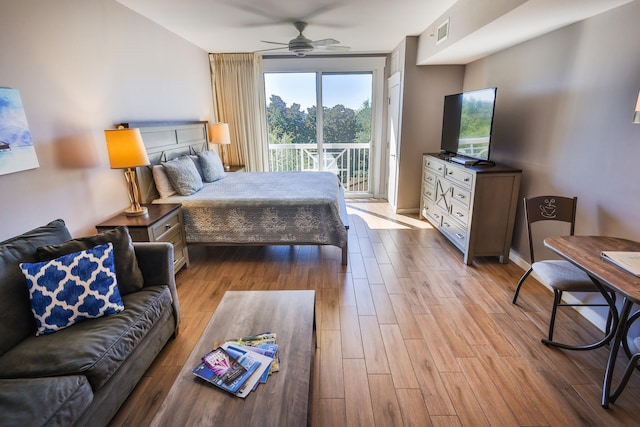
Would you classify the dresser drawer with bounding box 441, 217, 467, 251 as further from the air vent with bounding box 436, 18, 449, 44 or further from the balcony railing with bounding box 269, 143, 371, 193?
the balcony railing with bounding box 269, 143, 371, 193

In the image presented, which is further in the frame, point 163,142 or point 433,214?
point 433,214

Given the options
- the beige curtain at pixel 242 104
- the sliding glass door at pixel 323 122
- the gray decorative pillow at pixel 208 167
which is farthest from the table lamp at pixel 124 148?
the sliding glass door at pixel 323 122

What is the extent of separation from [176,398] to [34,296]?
3.23ft

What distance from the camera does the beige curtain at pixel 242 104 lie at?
5.34 metres

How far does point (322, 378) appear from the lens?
1.91 metres

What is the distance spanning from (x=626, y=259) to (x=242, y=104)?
206 inches

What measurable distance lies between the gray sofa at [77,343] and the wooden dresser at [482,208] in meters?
2.75

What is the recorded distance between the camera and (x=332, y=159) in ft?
20.0

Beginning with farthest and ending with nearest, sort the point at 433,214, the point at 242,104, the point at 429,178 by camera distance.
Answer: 1. the point at 242,104
2. the point at 429,178
3. the point at 433,214

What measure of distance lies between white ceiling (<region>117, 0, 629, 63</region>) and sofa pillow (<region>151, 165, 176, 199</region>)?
155cm

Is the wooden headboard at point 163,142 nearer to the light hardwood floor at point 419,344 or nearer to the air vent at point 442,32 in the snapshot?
the light hardwood floor at point 419,344

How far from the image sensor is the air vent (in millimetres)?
3377

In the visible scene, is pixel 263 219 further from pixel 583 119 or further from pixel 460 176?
pixel 583 119

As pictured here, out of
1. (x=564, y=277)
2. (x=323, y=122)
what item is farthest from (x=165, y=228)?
(x=323, y=122)
